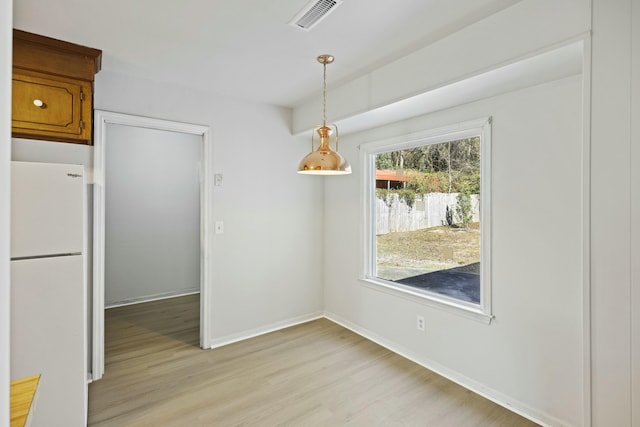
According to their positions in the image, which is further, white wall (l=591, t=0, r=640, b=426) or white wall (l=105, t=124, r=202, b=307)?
white wall (l=105, t=124, r=202, b=307)

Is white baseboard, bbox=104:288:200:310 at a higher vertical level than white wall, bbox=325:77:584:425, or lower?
lower

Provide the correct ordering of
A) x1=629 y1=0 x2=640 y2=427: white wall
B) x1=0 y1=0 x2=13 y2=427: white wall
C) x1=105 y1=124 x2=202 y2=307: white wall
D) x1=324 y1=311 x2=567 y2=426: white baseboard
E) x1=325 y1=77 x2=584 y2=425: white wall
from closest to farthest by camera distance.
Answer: x1=0 y1=0 x2=13 y2=427: white wall
x1=629 y1=0 x2=640 y2=427: white wall
x1=325 y1=77 x2=584 y2=425: white wall
x1=324 y1=311 x2=567 y2=426: white baseboard
x1=105 y1=124 x2=202 y2=307: white wall

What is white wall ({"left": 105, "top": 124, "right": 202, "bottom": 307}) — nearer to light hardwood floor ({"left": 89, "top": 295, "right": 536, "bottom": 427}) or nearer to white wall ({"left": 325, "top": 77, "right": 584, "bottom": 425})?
light hardwood floor ({"left": 89, "top": 295, "right": 536, "bottom": 427})

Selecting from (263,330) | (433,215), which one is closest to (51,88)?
(263,330)

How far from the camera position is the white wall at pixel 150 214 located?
4590 mm

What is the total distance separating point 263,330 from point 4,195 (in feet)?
11.8

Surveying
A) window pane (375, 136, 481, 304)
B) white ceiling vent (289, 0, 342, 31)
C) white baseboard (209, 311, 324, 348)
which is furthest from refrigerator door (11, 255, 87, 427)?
window pane (375, 136, 481, 304)

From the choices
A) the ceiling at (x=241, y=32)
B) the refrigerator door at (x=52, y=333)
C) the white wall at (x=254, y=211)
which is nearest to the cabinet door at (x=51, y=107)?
the ceiling at (x=241, y=32)

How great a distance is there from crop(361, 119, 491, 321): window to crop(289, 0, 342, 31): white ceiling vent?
138 cm

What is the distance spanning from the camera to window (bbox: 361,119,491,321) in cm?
265

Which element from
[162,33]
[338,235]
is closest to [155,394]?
[338,235]

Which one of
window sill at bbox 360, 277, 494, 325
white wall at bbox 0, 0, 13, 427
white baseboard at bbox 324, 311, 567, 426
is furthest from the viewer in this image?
window sill at bbox 360, 277, 494, 325

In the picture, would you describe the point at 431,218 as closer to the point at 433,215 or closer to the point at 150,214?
the point at 433,215

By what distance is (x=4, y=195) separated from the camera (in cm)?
40
